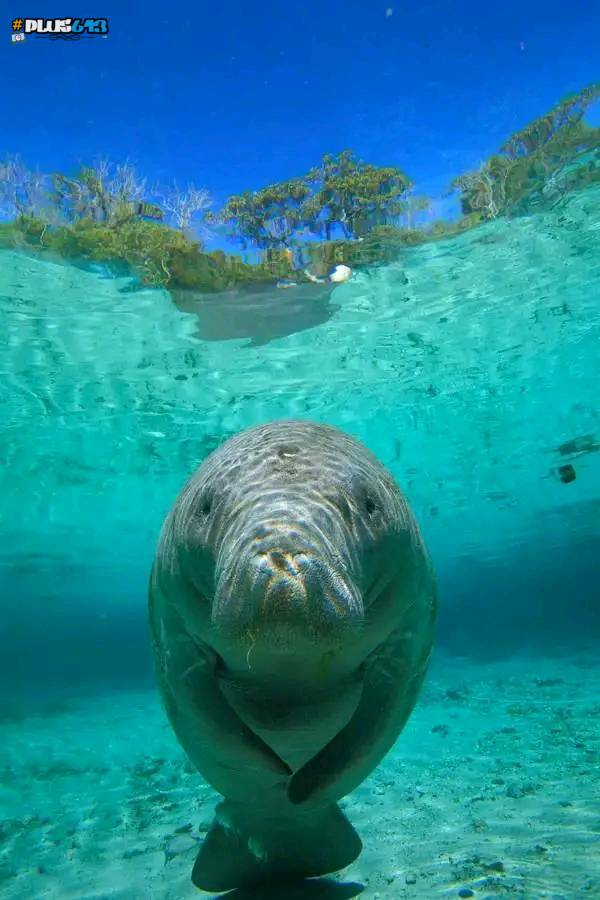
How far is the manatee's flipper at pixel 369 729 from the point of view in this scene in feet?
8.09

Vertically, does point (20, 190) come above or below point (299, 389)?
above

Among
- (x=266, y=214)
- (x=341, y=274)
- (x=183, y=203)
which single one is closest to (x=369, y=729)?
(x=183, y=203)

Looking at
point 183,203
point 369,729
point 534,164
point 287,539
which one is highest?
point 183,203

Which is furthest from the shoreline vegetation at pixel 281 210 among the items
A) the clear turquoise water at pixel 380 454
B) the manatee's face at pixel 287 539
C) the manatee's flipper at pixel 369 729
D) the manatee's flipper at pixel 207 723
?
the manatee's flipper at pixel 369 729

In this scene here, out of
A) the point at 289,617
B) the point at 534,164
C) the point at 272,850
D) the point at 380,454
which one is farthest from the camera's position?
the point at 380,454

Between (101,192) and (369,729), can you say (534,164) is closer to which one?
(101,192)

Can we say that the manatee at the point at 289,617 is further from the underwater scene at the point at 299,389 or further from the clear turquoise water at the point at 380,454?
the clear turquoise water at the point at 380,454

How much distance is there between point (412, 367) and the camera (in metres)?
17.1

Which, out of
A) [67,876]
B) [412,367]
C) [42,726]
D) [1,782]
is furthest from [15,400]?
[42,726]

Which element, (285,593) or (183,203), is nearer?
(285,593)

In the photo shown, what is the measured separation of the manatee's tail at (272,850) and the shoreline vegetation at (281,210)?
9941 mm

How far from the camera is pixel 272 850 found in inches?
152

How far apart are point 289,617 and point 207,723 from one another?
1.10 m

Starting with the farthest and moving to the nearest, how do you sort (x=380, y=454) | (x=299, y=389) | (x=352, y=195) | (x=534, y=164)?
(x=380, y=454) < (x=299, y=389) < (x=352, y=195) < (x=534, y=164)
